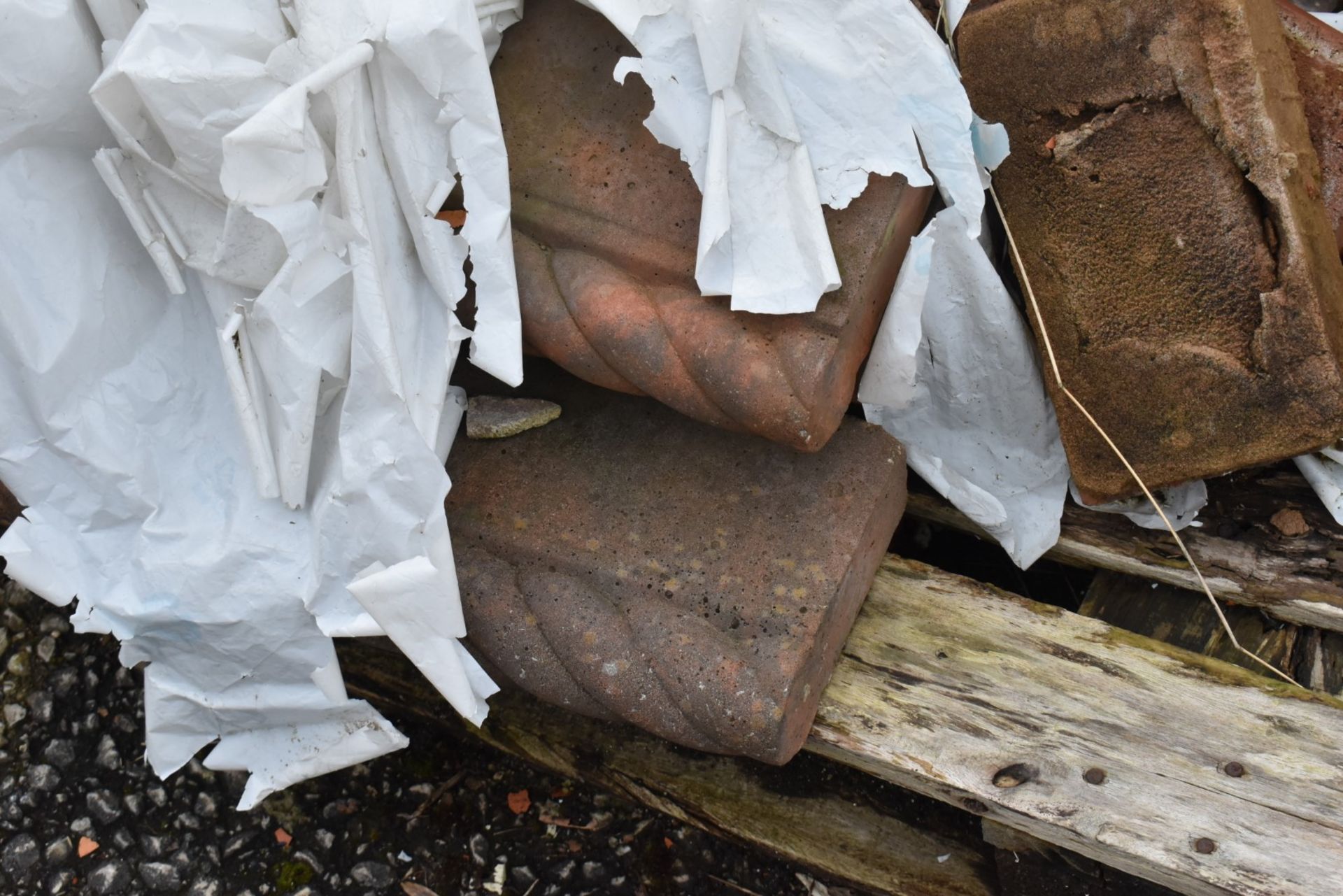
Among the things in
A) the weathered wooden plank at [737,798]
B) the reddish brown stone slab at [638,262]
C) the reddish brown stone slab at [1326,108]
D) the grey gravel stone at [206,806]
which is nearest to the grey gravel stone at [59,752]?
the grey gravel stone at [206,806]

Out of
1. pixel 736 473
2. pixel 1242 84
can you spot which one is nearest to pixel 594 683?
pixel 736 473

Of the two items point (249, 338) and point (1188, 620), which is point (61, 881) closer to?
point (249, 338)

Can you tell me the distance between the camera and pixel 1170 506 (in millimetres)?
1624

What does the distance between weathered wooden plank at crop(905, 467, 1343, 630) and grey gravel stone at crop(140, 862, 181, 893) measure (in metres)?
1.39

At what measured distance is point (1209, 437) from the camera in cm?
148

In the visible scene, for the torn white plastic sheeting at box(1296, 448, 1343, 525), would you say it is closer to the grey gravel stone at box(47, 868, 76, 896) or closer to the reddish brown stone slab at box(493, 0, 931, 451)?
the reddish brown stone slab at box(493, 0, 931, 451)

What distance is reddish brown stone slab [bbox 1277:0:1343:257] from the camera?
1.51m

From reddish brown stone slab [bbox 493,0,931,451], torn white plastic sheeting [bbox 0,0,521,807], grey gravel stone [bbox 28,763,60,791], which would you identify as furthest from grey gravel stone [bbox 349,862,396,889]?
reddish brown stone slab [bbox 493,0,931,451]

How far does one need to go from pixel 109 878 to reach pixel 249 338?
98 centimetres

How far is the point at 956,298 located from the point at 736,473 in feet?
1.32

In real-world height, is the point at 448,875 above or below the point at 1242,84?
below

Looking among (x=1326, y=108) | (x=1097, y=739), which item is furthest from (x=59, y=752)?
(x=1326, y=108)

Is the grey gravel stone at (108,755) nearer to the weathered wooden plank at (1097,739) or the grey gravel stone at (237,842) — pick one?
the grey gravel stone at (237,842)

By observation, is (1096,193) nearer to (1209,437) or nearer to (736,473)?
(1209,437)
